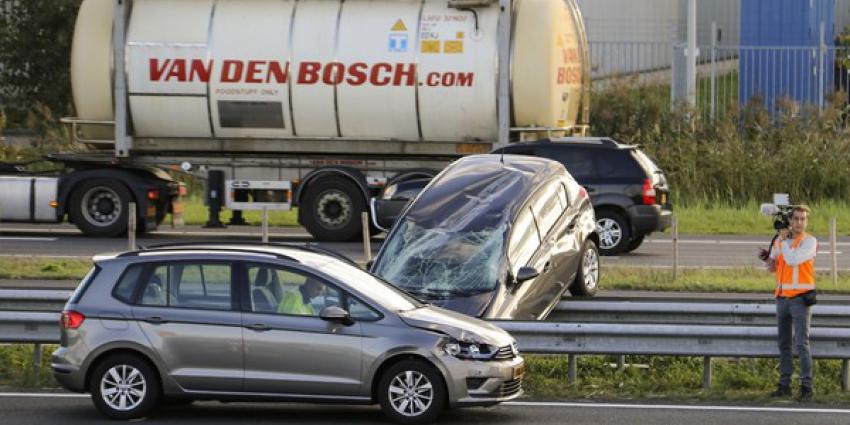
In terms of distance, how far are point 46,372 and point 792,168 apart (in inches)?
803

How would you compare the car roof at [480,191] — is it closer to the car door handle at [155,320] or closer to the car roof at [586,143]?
the car door handle at [155,320]

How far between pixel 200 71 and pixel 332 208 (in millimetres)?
2960

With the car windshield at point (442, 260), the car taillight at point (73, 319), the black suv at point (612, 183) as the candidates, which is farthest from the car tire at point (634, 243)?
the car taillight at point (73, 319)

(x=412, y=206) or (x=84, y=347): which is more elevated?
(x=412, y=206)

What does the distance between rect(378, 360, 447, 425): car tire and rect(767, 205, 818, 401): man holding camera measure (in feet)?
10.1

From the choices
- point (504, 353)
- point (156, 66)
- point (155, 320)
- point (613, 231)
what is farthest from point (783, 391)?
point (156, 66)

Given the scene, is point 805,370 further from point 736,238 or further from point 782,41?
point 782,41

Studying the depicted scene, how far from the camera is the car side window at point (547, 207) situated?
54.0 feet

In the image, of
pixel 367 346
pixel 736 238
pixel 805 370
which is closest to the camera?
pixel 367 346

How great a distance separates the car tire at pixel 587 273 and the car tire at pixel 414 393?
5700 millimetres

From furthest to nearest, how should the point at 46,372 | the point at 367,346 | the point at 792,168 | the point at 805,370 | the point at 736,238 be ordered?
the point at 792,168 → the point at 736,238 → the point at 46,372 → the point at 805,370 → the point at 367,346

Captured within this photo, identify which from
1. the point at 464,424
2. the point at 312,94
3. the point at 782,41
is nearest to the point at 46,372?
the point at 464,424

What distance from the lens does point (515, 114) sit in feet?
84.5

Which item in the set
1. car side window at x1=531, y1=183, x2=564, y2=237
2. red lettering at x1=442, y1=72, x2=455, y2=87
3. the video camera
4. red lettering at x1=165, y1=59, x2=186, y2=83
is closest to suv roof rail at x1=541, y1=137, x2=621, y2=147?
red lettering at x1=442, y1=72, x2=455, y2=87
